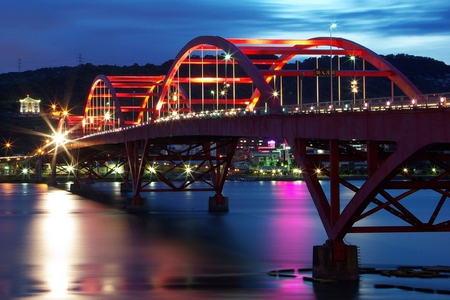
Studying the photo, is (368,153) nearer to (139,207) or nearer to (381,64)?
(381,64)

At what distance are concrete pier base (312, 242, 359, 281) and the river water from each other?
2.20 feet

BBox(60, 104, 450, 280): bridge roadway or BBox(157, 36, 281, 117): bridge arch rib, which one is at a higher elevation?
BBox(157, 36, 281, 117): bridge arch rib

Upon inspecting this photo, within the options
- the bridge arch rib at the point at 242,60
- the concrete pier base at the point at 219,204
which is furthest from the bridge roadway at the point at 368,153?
the concrete pier base at the point at 219,204

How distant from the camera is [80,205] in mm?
106438

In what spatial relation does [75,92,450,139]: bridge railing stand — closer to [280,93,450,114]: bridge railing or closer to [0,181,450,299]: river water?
[280,93,450,114]: bridge railing

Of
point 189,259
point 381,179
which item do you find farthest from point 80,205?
point 381,179

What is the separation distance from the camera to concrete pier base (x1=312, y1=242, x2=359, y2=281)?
1554 inches

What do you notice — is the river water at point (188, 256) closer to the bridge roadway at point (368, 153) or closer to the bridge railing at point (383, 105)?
the bridge roadway at point (368, 153)

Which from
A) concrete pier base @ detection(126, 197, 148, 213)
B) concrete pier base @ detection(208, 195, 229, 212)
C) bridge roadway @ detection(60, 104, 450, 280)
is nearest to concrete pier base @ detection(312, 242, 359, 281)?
bridge roadway @ detection(60, 104, 450, 280)

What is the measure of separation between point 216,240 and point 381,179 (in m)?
27.9

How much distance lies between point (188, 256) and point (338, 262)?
1484cm

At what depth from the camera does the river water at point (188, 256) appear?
39844 mm

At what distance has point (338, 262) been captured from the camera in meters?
39.8

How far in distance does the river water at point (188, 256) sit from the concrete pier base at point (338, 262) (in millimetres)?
671
